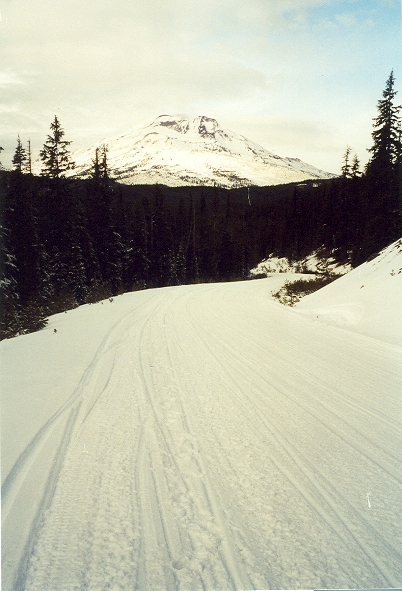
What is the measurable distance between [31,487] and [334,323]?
816 cm

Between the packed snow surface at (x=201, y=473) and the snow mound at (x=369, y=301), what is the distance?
5.76 feet

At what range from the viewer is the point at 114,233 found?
35.7 m

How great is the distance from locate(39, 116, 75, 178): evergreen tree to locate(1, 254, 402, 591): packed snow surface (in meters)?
23.9

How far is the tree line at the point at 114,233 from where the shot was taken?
19.7 meters

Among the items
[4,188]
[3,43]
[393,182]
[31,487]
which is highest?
[393,182]

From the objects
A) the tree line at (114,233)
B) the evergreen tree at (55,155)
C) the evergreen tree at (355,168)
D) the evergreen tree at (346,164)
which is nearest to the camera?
the tree line at (114,233)

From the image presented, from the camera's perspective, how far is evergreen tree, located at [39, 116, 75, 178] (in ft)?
84.6

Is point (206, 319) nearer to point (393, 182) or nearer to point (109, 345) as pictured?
point (109, 345)

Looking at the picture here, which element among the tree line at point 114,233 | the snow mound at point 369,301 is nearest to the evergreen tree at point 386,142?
the tree line at point 114,233

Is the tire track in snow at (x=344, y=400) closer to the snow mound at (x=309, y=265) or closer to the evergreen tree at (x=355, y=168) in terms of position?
the snow mound at (x=309, y=265)

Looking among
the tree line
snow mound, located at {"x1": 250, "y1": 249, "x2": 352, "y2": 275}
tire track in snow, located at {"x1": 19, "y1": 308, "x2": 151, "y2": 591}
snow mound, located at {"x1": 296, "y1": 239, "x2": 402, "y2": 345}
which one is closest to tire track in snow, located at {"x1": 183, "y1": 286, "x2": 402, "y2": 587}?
tire track in snow, located at {"x1": 19, "y1": 308, "x2": 151, "y2": 591}

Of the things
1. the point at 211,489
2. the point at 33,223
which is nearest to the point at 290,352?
the point at 211,489

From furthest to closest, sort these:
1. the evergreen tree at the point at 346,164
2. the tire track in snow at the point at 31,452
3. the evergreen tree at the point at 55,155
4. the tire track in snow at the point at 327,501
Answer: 1. the evergreen tree at the point at 346,164
2. the evergreen tree at the point at 55,155
3. the tire track in snow at the point at 31,452
4. the tire track in snow at the point at 327,501

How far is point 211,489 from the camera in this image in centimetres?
275
